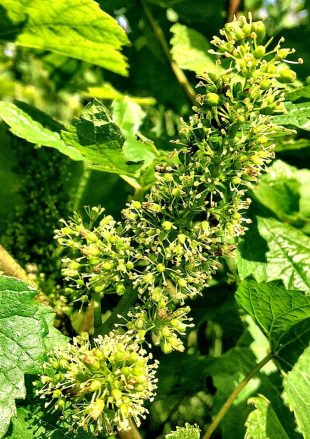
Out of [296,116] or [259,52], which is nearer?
[259,52]

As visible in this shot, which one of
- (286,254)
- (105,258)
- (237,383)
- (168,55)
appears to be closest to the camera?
(105,258)

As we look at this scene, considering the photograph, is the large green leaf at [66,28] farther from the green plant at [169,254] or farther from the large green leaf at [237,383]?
the large green leaf at [237,383]

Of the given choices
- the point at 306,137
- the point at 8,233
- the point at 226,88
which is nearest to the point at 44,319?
the point at 8,233

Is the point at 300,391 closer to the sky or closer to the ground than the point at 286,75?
closer to the ground

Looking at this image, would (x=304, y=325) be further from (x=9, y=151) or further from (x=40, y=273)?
(x=9, y=151)

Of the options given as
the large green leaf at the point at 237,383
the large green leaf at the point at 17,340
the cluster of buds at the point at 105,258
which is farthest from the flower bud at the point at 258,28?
the large green leaf at the point at 237,383

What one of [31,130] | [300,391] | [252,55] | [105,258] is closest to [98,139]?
[31,130]

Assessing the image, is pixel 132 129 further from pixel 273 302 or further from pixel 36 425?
pixel 36 425
